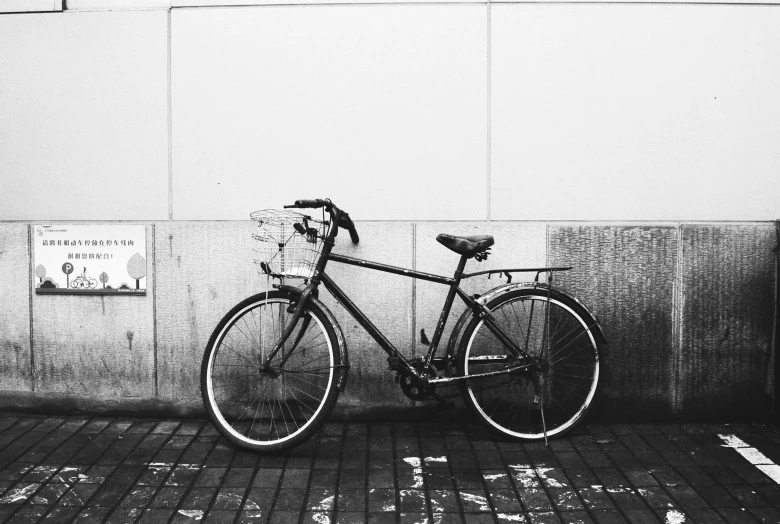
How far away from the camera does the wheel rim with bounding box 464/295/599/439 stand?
4.63 meters

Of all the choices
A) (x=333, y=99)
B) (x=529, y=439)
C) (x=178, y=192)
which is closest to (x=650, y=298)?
(x=529, y=439)

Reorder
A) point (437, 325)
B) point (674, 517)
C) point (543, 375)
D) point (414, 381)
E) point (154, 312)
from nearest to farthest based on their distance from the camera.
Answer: point (674, 517) < point (414, 381) < point (437, 325) < point (543, 375) < point (154, 312)

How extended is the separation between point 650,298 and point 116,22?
4362 mm

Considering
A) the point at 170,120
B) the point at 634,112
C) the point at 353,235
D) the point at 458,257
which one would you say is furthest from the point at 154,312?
the point at 634,112

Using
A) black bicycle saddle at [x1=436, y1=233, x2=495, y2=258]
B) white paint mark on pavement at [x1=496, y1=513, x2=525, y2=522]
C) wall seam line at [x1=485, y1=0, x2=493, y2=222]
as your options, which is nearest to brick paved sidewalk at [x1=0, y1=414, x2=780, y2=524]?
white paint mark on pavement at [x1=496, y1=513, x2=525, y2=522]

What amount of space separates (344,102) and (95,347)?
8.45ft

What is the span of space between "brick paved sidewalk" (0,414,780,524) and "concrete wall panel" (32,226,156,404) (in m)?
0.27

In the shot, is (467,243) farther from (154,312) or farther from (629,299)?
(154,312)

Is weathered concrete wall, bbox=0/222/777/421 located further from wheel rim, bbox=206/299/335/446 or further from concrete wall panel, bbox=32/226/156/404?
wheel rim, bbox=206/299/335/446

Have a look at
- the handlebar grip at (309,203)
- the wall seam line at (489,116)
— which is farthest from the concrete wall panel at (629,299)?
the handlebar grip at (309,203)

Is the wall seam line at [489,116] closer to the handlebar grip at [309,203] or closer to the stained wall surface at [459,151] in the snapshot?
the stained wall surface at [459,151]

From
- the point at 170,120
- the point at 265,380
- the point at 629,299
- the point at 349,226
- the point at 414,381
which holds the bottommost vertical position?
the point at 265,380

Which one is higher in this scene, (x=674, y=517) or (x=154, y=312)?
(x=154, y=312)

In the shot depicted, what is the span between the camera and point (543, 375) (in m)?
4.55
